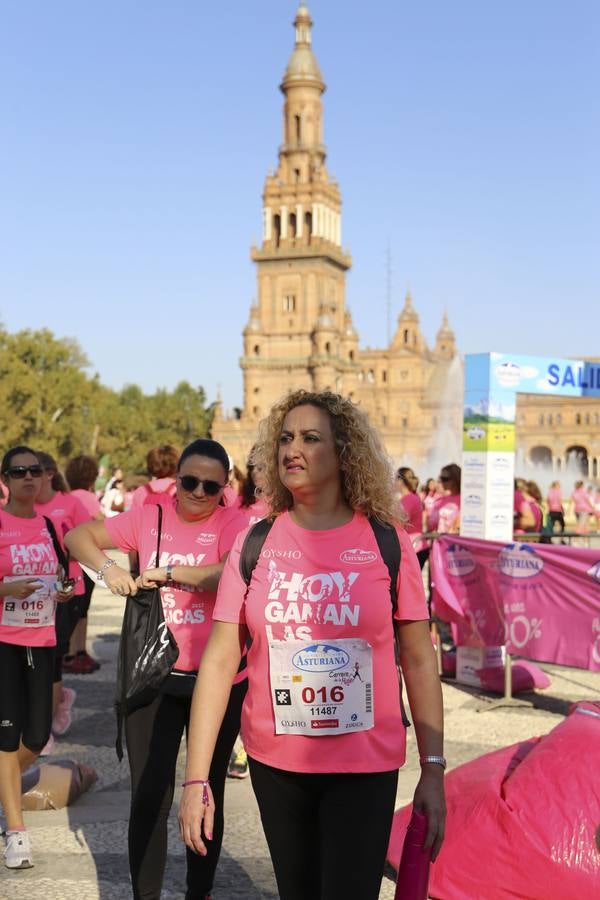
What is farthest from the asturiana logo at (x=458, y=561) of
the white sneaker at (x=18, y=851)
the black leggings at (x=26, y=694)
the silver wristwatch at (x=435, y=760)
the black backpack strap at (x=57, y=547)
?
the silver wristwatch at (x=435, y=760)

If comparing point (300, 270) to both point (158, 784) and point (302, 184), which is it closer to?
point (302, 184)

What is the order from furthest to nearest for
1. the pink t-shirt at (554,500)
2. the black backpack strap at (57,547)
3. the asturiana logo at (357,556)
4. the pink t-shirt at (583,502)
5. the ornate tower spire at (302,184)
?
1. the ornate tower spire at (302,184)
2. the pink t-shirt at (583,502)
3. the pink t-shirt at (554,500)
4. the black backpack strap at (57,547)
5. the asturiana logo at (357,556)

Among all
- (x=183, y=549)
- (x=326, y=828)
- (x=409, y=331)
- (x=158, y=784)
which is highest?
(x=409, y=331)

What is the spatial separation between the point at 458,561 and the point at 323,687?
22.6ft

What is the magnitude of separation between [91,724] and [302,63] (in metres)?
97.5

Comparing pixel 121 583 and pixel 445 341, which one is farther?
pixel 445 341

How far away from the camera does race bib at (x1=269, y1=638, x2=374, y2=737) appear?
3072 millimetres

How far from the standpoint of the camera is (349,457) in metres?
3.31

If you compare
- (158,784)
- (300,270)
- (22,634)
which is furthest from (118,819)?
(300,270)

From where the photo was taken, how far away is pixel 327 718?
3068mm

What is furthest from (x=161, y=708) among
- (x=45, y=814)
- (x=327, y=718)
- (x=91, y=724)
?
(x=91, y=724)

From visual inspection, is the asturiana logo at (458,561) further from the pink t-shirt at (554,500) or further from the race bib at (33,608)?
the pink t-shirt at (554,500)

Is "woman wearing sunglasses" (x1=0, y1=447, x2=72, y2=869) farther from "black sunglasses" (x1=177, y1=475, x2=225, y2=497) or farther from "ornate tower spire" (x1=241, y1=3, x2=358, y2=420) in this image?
"ornate tower spire" (x1=241, y1=3, x2=358, y2=420)

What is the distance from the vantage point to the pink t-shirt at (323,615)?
10.1 feet
